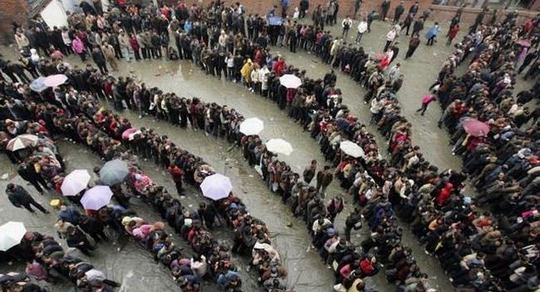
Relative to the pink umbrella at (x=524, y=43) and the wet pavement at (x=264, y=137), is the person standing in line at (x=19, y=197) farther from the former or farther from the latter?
the pink umbrella at (x=524, y=43)

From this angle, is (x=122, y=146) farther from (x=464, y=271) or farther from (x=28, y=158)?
(x=464, y=271)

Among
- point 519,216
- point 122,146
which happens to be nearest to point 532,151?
point 519,216

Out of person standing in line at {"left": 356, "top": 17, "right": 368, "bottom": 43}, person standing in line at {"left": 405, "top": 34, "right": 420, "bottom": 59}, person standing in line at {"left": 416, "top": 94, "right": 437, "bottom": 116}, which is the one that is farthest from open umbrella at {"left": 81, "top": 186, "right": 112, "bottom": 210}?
person standing in line at {"left": 405, "top": 34, "right": 420, "bottom": 59}

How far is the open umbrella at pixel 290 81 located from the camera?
1535 cm

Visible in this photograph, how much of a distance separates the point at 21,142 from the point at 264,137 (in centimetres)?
812

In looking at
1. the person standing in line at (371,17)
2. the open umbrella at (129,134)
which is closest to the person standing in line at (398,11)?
the person standing in line at (371,17)

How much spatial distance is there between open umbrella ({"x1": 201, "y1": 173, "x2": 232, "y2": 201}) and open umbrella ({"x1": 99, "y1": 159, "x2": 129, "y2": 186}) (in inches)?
89.6

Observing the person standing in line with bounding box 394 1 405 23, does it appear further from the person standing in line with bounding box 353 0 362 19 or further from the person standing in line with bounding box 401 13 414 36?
the person standing in line with bounding box 353 0 362 19

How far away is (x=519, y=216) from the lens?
11984 mm

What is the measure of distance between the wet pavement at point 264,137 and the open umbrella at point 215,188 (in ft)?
5.24

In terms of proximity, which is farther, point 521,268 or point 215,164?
point 215,164

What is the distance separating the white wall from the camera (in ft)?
65.3

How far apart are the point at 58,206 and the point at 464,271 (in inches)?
451

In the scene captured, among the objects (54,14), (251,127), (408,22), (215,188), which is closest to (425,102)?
(408,22)
